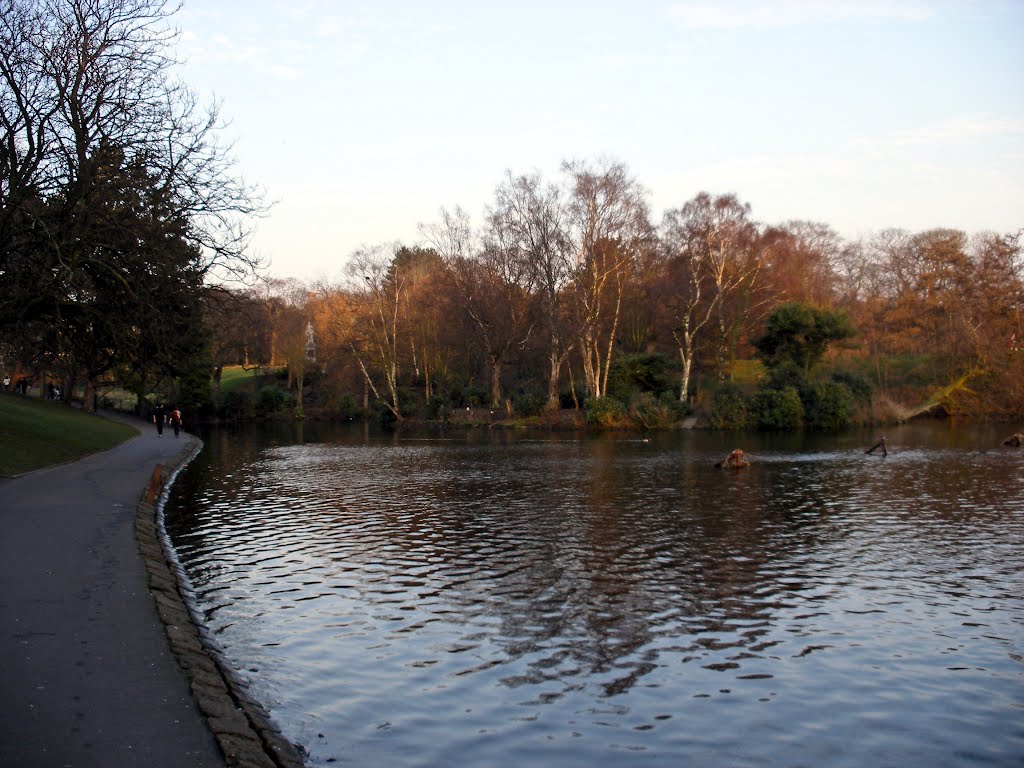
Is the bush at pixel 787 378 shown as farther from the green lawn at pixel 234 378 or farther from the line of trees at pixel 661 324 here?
the green lawn at pixel 234 378

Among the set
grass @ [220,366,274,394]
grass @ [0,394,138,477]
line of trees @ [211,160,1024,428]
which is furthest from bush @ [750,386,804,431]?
grass @ [220,366,274,394]

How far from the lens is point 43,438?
101ft

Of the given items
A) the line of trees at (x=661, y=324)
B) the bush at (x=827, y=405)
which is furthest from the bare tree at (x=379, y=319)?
the bush at (x=827, y=405)

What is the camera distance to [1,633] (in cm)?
892

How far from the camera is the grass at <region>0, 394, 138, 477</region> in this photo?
2523 centimetres

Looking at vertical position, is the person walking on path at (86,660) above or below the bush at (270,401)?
below

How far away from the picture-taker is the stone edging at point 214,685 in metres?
6.65

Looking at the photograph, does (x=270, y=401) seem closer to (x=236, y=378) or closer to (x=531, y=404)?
(x=236, y=378)

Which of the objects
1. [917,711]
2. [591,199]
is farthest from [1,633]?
[591,199]

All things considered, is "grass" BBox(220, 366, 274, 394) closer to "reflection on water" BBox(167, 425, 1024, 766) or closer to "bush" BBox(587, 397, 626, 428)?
"bush" BBox(587, 397, 626, 428)

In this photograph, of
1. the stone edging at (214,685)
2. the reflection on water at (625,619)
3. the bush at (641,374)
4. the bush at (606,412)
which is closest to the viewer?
the stone edging at (214,685)

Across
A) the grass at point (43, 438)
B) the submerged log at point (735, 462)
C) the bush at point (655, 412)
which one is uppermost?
the bush at point (655, 412)

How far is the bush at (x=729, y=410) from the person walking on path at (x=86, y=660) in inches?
1665

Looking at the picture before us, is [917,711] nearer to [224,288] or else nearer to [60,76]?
[224,288]
